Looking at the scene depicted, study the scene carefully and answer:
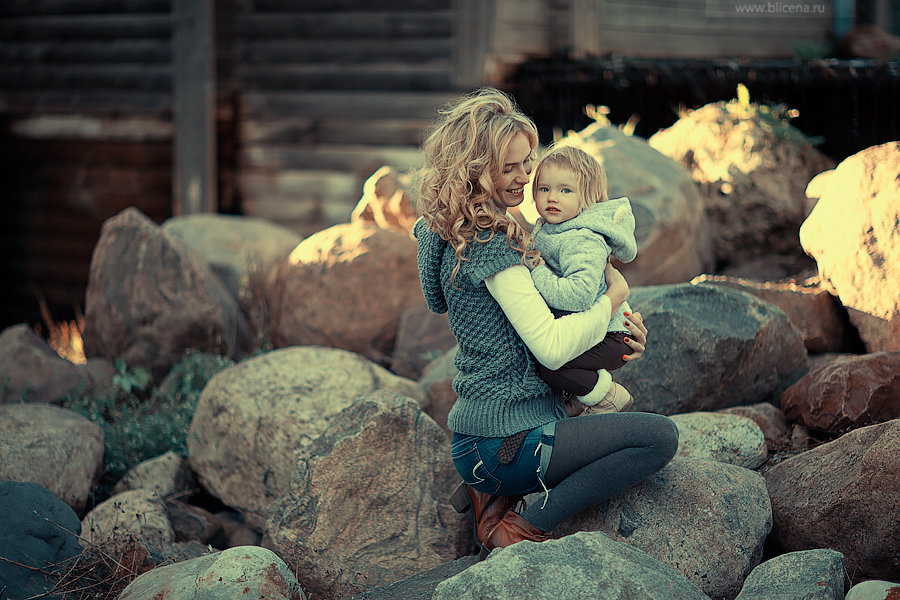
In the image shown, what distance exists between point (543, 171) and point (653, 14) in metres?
5.94

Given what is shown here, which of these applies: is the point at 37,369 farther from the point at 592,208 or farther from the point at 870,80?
the point at 870,80

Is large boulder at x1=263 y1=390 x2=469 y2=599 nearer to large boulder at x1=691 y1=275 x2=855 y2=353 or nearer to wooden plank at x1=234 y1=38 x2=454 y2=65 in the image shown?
large boulder at x1=691 y1=275 x2=855 y2=353

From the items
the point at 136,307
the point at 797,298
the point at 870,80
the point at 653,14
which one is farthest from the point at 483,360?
the point at 653,14

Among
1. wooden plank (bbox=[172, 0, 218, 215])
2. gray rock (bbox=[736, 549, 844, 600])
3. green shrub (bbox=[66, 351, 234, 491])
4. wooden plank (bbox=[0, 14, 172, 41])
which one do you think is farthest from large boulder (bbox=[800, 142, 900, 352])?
wooden plank (bbox=[0, 14, 172, 41])

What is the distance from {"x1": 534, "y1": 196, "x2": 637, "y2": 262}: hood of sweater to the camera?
233 centimetres

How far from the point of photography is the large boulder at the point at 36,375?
440cm

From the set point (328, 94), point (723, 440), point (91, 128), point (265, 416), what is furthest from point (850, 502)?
point (91, 128)

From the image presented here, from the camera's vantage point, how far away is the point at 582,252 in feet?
7.55

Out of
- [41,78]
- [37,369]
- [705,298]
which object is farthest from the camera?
[41,78]

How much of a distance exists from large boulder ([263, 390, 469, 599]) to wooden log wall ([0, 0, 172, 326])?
5779mm

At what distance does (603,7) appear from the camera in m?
7.11

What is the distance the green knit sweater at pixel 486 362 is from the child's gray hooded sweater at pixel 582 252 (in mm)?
157

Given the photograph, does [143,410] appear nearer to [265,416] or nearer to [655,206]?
[265,416]

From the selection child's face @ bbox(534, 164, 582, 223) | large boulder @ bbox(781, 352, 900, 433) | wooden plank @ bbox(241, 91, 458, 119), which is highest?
wooden plank @ bbox(241, 91, 458, 119)
